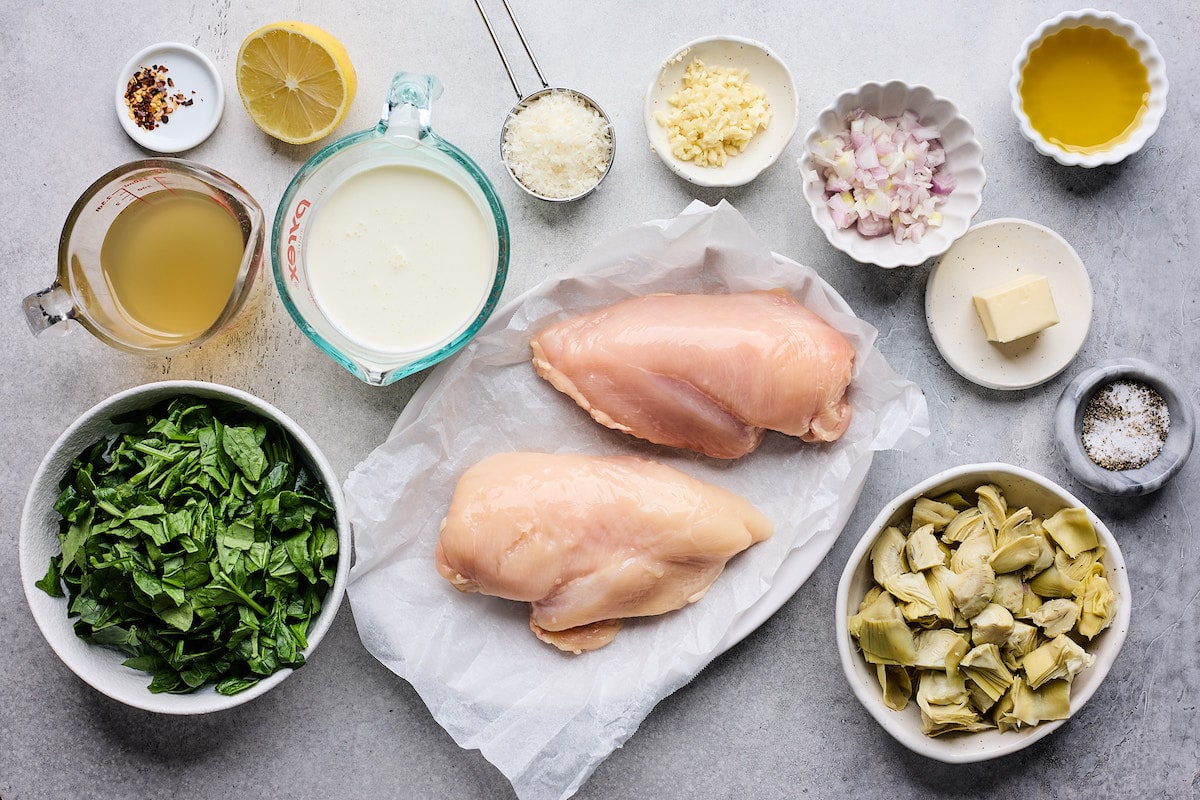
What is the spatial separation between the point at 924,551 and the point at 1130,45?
1181 millimetres

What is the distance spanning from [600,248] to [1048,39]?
108 cm

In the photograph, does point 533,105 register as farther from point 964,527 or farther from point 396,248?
point 964,527

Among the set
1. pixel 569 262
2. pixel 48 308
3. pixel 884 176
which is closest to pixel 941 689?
pixel 884 176

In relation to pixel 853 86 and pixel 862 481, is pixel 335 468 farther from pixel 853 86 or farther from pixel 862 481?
pixel 853 86

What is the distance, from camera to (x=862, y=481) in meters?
1.77

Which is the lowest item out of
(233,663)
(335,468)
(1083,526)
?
(1083,526)

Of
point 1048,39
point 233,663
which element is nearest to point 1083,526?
point 1048,39

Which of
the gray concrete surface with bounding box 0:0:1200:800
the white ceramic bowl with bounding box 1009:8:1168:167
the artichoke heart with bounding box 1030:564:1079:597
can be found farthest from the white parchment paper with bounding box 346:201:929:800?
the white ceramic bowl with bounding box 1009:8:1168:167

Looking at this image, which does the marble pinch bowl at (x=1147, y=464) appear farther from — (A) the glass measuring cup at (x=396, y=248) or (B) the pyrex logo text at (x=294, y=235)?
(B) the pyrex logo text at (x=294, y=235)

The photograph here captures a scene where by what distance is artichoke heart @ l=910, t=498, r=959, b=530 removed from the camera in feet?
5.83

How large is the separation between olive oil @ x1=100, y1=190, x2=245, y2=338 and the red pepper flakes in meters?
0.25

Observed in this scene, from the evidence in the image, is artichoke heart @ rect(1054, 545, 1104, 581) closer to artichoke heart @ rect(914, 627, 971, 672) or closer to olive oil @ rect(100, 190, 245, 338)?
artichoke heart @ rect(914, 627, 971, 672)

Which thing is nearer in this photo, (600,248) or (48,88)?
(600,248)

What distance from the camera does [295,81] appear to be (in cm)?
180
